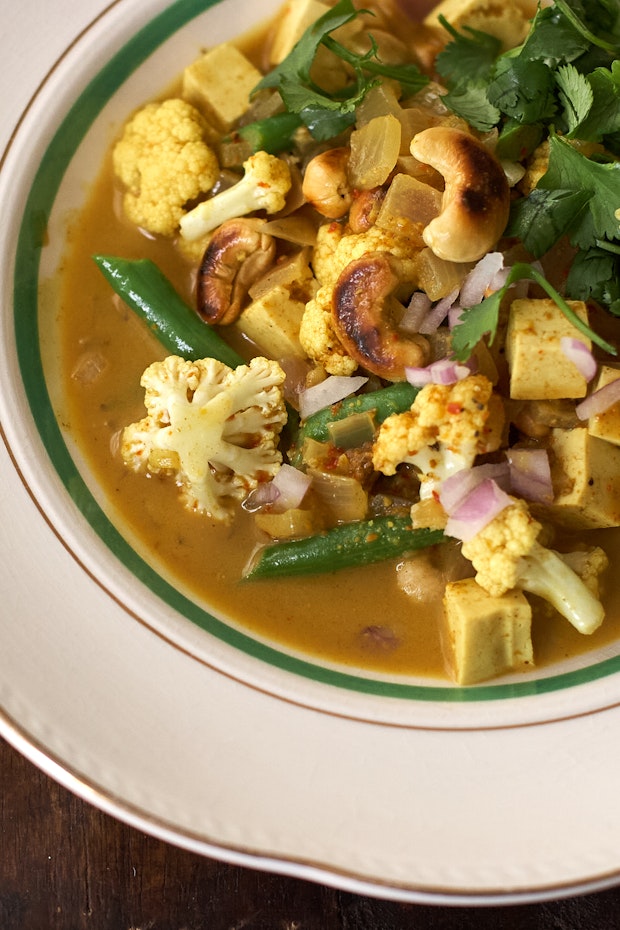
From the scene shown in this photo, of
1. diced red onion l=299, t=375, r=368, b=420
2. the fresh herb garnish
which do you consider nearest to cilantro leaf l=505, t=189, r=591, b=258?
the fresh herb garnish

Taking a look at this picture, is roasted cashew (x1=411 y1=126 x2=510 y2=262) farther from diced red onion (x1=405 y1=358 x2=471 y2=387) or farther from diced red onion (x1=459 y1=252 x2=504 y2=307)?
diced red onion (x1=405 y1=358 x2=471 y2=387)

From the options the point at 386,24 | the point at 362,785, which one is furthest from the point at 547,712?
the point at 386,24

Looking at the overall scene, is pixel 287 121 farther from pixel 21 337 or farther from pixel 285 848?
pixel 285 848

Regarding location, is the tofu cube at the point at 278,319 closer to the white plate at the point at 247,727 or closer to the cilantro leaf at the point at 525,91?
the white plate at the point at 247,727

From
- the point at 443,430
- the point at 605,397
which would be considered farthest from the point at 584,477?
the point at 443,430

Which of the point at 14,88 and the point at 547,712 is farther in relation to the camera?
the point at 14,88

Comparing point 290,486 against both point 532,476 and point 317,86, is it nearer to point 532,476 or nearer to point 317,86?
point 532,476
